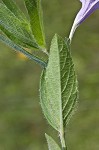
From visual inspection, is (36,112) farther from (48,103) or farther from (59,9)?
(48,103)

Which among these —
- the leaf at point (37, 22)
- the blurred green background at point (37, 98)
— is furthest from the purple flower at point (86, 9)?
the blurred green background at point (37, 98)

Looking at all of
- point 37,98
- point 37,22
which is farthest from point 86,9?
point 37,98

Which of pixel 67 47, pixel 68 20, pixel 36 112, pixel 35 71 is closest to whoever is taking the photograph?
pixel 67 47

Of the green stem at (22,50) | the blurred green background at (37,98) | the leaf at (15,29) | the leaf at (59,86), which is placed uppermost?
the blurred green background at (37,98)

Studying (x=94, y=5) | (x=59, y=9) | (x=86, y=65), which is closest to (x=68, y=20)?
(x=59, y=9)

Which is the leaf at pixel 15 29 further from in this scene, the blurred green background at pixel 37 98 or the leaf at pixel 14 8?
the blurred green background at pixel 37 98

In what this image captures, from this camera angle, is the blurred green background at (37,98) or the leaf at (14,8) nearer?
the leaf at (14,8)
